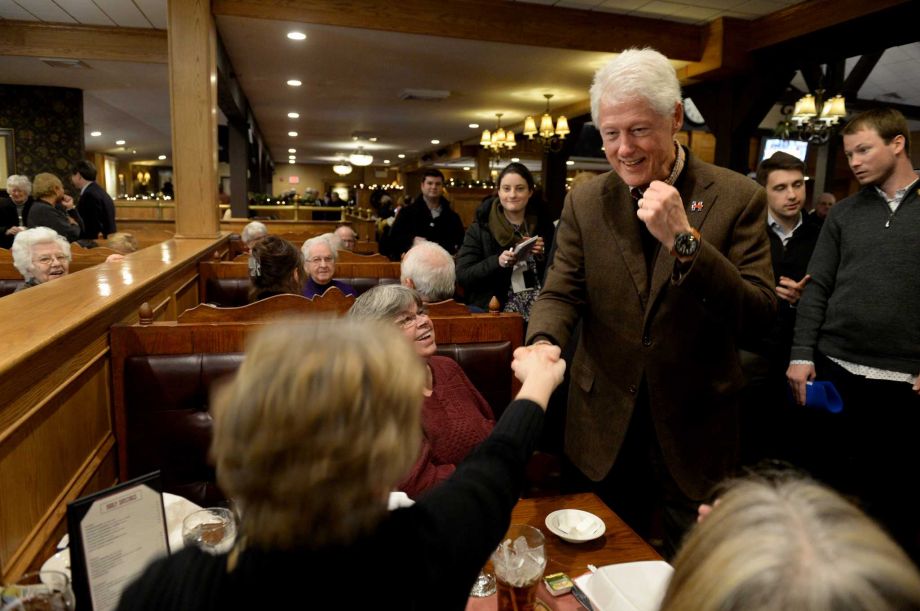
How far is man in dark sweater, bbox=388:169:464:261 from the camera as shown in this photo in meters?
4.97

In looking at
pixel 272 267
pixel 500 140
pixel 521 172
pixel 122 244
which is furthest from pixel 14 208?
pixel 500 140

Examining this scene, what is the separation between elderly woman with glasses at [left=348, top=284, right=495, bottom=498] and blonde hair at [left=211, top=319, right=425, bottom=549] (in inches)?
37.8

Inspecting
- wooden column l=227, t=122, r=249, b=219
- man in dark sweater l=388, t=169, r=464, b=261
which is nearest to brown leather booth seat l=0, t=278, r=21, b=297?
man in dark sweater l=388, t=169, r=464, b=261

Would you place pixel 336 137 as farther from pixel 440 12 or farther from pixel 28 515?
pixel 28 515

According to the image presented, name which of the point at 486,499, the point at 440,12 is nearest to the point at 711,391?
the point at 486,499

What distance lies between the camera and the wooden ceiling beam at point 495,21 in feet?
17.5

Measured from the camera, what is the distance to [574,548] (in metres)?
1.29

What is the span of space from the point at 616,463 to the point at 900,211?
61.7 inches

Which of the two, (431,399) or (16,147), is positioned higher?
(16,147)

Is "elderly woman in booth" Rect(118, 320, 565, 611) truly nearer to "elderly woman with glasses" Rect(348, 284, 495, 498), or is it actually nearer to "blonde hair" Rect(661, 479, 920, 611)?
"blonde hair" Rect(661, 479, 920, 611)

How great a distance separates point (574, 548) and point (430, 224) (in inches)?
155

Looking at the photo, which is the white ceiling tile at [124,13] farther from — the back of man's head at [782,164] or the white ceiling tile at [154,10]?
the back of man's head at [782,164]

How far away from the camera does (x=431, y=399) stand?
5.78ft

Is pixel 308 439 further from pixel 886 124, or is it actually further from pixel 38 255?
pixel 38 255
